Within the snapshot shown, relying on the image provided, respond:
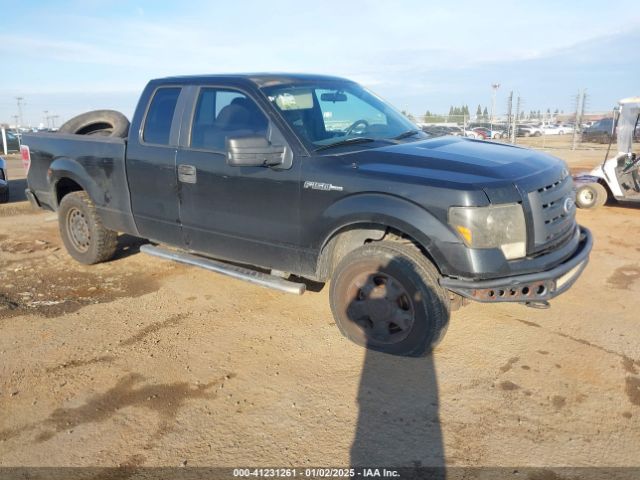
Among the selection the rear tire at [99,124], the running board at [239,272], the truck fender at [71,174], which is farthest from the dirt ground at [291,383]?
the rear tire at [99,124]

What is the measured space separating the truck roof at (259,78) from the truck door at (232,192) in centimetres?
12

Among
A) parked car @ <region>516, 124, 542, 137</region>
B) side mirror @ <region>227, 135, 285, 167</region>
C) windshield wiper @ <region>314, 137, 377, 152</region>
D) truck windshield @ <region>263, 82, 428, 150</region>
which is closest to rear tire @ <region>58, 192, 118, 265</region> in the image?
side mirror @ <region>227, 135, 285, 167</region>

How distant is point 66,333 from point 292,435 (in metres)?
2.33

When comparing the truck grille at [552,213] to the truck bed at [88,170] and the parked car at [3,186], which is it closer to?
the truck bed at [88,170]

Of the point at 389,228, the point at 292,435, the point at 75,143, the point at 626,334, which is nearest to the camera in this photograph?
the point at 292,435

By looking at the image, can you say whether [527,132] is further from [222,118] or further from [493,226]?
[493,226]

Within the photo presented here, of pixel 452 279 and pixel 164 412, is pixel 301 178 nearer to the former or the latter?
pixel 452 279

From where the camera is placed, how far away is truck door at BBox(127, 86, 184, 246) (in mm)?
4504

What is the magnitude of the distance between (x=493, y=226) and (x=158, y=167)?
2.98 m

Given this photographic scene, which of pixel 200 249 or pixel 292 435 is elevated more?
pixel 200 249

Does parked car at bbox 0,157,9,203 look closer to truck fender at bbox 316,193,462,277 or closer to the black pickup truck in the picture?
the black pickup truck

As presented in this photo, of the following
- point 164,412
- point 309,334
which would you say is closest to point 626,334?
point 309,334

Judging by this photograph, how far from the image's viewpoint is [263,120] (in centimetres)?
396

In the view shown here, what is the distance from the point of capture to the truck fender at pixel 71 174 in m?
5.26
